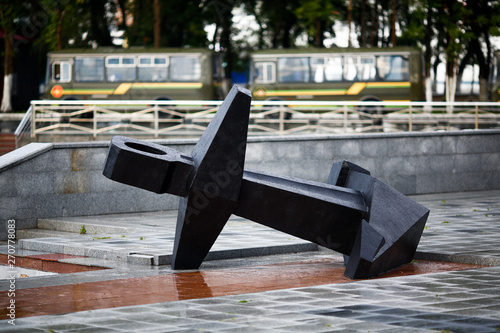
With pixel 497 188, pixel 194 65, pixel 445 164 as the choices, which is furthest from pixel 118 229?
pixel 194 65

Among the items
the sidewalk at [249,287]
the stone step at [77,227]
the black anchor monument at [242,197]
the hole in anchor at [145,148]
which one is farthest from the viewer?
the stone step at [77,227]

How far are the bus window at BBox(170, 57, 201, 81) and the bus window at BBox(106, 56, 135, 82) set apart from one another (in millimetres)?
1675

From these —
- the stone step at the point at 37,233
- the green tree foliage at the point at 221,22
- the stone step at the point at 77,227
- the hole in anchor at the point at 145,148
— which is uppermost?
the green tree foliage at the point at 221,22

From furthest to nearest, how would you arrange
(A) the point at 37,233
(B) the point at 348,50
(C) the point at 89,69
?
(C) the point at 89,69 → (B) the point at 348,50 → (A) the point at 37,233

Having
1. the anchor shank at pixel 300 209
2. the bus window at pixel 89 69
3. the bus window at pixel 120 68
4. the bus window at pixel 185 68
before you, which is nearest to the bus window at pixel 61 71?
the bus window at pixel 89 69

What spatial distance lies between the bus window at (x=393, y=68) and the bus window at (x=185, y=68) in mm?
7372

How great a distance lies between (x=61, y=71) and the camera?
3334cm

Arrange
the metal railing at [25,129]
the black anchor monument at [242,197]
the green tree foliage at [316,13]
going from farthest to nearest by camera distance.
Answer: the green tree foliage at [316,13], the metal railing at [25,129], the black anchor monument at [242,197]

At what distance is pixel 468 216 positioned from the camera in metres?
12.1

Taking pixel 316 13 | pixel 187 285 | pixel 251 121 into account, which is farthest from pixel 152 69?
pixel 187 285

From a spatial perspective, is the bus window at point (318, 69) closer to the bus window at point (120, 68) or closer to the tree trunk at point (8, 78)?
the bus window at point (120, 68)

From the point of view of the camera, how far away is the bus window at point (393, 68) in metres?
31.7

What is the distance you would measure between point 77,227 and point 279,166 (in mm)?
4526

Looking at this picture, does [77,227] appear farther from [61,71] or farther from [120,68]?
[61,71]
